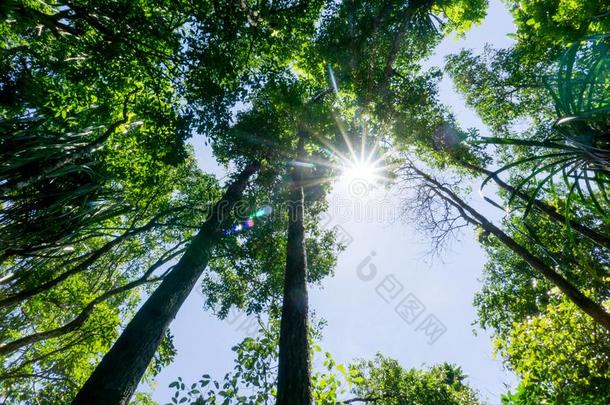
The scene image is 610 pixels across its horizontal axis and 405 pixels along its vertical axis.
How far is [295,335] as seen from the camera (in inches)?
149

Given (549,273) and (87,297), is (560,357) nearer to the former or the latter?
(549,273)

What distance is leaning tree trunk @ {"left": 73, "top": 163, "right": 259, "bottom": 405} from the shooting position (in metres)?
3.35

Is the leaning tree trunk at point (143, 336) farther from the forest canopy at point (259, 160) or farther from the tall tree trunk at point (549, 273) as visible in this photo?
the tall tree trunk at point (549, 273)

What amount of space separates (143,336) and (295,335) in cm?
215

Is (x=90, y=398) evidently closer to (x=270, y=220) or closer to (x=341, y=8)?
(x=270, y=220)

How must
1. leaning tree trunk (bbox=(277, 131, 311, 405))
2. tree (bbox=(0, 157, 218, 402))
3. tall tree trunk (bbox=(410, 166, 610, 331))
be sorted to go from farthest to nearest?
tree (bbox=(0, 157, 218, 402))
tall tree trunk (bbox=(410, 166, 610, 331))
leaning tree trunk (bbox=(277, 131, 311, 405))

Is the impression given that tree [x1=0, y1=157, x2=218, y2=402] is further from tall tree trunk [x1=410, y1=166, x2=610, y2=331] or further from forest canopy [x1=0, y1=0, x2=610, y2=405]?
tall tree trunk [x1=410, y1=166, x2=610, y2=331]

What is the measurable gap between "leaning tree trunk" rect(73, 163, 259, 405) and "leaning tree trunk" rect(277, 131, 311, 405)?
72.1 inches

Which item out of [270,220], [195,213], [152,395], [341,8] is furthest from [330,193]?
[152,395]

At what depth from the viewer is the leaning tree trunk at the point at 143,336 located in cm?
335

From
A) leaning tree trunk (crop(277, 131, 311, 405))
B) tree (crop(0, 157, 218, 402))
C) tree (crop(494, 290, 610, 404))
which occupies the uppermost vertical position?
tree (crop(0, 157, 218, 402))

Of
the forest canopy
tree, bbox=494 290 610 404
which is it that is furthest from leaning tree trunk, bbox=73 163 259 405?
tree, bbox=494 290 610 404

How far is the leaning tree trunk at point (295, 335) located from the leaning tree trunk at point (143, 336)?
183 centimetres

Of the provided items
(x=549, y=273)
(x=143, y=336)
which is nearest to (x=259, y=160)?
(x=143, y=336)
